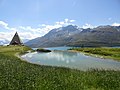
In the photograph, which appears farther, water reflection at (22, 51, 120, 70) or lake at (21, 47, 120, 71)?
water reflection at (22, 51, 120, 70)

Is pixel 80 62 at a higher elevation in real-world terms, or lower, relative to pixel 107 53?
lower

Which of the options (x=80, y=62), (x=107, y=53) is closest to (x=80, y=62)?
(x=80, y=62)

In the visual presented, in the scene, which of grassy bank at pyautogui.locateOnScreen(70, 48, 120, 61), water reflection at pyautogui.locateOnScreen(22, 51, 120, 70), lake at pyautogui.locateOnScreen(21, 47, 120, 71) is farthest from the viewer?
grassy bank at pyautogui.locateOnScreen(70, 48, 120, 61)

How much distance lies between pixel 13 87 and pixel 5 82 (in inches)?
59.7

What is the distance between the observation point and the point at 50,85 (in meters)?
17.6

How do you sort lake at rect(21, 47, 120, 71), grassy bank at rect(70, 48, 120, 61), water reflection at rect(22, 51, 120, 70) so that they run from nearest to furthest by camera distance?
lake at rect(21, 47, 120, 71), water reflection at rect(22, 51, 120, 70), grassy bank at rect(70, 48, 120, 61)

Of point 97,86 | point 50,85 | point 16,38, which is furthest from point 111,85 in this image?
point 16,38

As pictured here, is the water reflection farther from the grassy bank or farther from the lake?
the grassy bank

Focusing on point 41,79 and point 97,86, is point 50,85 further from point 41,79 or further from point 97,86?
point 97,86

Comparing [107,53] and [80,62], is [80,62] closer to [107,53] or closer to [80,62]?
[80,62]

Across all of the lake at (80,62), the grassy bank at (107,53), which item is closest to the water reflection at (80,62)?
the lake at (80,62)

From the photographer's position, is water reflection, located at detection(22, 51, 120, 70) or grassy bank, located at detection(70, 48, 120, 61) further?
grassy bank, located at detection(70, 48, 120, 61)

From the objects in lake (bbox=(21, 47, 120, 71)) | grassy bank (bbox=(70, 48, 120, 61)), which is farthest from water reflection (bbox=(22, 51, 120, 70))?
grassy bank (bbox=(70, 48, 120, 61))

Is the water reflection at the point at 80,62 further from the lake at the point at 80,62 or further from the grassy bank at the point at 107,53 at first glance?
the grassy bank at the point at 107,53
